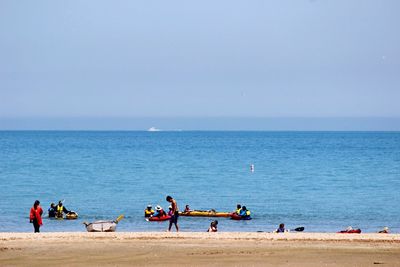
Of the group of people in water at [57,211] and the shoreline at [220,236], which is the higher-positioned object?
the group of people in water at [57,211]

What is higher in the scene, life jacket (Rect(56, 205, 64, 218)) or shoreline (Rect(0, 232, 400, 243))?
life jacket (Rect(56, 205, 64, 218))

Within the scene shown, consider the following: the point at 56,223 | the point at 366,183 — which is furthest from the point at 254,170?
the point at 56,223

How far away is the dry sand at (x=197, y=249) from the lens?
69.3 ft

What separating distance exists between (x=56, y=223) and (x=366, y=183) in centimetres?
3796

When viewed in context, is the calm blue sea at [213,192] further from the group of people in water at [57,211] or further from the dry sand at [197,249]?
the dry sand at [197,249]

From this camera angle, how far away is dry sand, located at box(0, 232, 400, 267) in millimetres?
21109

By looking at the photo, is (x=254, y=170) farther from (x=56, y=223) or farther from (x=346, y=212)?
(x=56, y=223)

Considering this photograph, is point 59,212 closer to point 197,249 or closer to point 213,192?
point 197,249

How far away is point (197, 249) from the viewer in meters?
23.4

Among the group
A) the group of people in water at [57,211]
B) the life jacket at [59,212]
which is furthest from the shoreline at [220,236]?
the group of people in water at [57,211]

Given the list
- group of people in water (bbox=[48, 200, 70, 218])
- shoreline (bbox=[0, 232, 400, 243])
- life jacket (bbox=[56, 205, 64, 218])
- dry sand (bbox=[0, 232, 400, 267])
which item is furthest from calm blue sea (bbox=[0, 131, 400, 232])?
dry sand (bbox=[0, 232, 400, 267])

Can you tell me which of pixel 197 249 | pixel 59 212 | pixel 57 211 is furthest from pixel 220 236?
pixel 57 211

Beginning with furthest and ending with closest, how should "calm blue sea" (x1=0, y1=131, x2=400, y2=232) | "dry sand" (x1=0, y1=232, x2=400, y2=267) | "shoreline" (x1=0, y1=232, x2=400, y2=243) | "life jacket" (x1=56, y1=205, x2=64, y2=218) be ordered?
"calm blue sea" (x1=0, y1=131, x2=400, y2=232) → "life jacket" (x1=56, y1=205, x2=64, y2=218) → "shoreline" (x1=0, y1=232, x2=400, y2=243) → "dry sand" (x1=0, y1=232, x2=400, y2=267)

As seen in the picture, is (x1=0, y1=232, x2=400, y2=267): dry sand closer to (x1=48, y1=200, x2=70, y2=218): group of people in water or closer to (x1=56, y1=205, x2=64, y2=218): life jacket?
(x1=56, y1=205, x2=64, y2=218): life jacket
